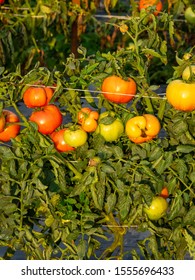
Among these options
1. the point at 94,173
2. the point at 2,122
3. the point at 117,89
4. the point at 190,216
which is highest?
the point at 117,89

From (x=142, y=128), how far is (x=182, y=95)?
164 millimetres

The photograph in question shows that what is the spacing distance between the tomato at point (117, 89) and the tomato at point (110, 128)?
0.22 feet

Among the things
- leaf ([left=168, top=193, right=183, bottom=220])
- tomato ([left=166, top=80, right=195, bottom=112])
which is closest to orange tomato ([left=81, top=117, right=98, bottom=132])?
tomato ([left=166, top=80, right=195, bottom=112])

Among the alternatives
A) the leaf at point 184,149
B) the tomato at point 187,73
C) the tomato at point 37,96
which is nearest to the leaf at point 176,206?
the leaf at point 184,149

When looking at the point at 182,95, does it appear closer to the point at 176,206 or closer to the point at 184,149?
the point at 184,149

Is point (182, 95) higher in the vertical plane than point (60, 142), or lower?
higher

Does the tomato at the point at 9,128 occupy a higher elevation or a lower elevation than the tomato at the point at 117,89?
lower

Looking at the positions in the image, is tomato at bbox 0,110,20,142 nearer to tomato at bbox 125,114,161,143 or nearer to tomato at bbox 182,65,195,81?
tomato at bbox 125,114,161,143

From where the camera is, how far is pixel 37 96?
8.55 ft

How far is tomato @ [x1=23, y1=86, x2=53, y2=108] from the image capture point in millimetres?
2609

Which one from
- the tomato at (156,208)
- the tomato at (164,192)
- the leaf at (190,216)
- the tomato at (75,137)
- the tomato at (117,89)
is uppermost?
the tomato at (117,89)

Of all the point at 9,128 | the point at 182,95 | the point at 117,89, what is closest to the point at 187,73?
the point at 182,95

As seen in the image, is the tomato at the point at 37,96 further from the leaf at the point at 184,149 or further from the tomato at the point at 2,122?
the leaf at the point at 184,149

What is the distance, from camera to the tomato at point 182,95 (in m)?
2.55
